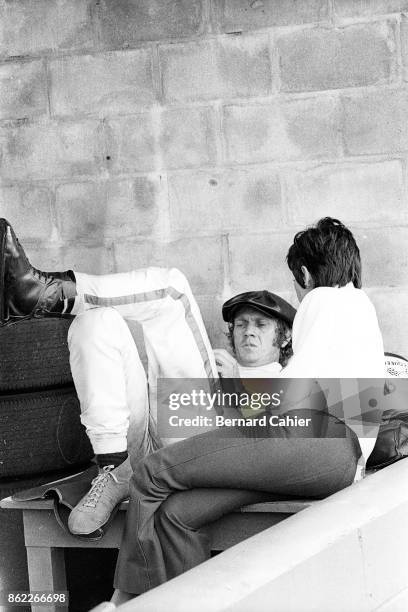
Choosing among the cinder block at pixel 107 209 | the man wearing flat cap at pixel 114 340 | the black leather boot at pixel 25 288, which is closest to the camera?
the man wearing flat cap at pixel 114 340

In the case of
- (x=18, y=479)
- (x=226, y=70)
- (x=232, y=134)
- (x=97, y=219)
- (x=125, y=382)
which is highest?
(x=226, y=70)

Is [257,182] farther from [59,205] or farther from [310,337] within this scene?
[310,337]

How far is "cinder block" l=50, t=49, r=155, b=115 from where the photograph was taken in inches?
134

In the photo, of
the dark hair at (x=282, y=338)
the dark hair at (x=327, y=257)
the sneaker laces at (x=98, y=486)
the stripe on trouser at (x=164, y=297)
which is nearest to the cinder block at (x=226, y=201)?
the dark hair at (x=282, y=338)

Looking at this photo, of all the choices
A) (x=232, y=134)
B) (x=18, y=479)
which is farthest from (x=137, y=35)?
(x=18, y=479)

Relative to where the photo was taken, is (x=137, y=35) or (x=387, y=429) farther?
(x=137, y=35)

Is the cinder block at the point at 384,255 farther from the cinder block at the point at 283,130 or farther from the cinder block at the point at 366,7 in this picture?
the cinder block at the point at 366,7

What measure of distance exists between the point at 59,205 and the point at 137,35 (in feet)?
2.29

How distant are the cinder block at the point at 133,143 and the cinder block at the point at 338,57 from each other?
53cm

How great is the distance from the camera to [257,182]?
3314 mm

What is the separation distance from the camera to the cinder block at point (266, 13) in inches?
127

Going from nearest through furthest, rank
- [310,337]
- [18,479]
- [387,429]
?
1. [310,337]
2. [387,429]
3. [18,479]

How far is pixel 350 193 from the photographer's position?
10.6 ft

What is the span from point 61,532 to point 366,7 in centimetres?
202
